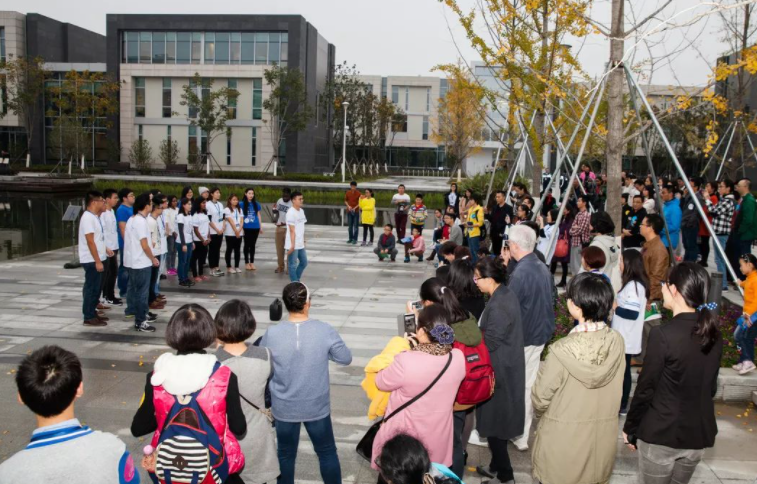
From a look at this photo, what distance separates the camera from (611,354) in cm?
374

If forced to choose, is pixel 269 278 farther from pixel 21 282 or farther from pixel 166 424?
pixel 166 424

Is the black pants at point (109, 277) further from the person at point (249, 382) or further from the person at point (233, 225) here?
the person at point (249, 382)

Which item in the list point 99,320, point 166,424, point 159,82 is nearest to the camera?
Answer: point 166,424

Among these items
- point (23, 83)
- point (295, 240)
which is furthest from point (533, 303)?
point (23, 83)

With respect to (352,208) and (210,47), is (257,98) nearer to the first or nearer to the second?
(210,47)

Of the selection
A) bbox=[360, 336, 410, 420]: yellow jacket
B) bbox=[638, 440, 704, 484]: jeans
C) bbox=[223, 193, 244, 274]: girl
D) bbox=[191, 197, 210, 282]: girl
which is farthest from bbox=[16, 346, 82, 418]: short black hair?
bbox=[223, 193, 244, 274]: girl

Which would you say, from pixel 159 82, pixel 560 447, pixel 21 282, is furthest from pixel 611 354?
pixel 159 82

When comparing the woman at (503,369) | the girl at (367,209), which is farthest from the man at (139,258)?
the girl at (367,209)

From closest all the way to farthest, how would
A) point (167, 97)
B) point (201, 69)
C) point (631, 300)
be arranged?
point (631, 300)
point (201, 69)
point (167, 97)

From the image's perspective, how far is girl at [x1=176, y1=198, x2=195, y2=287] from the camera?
11.9 meters

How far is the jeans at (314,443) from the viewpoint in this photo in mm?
4348

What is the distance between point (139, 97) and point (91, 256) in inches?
1941

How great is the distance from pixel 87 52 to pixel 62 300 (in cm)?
6358

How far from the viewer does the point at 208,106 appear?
46.5 metres
